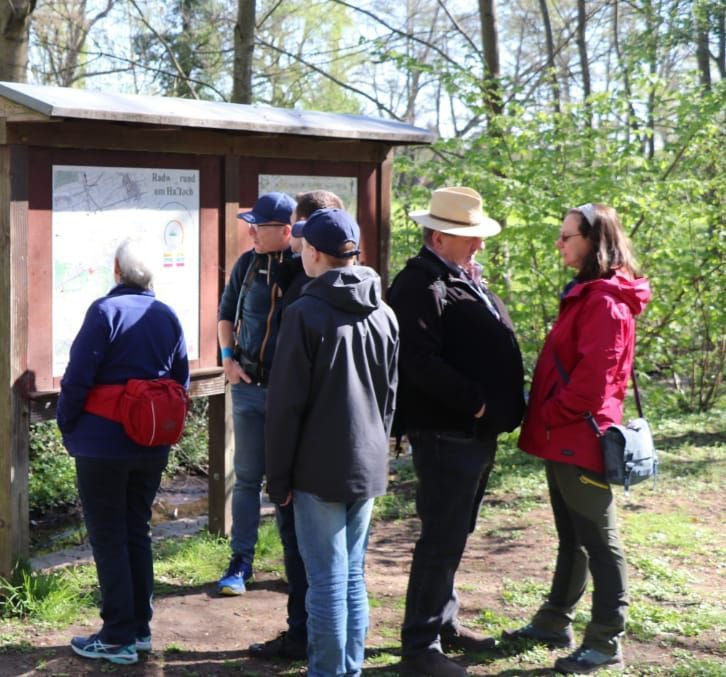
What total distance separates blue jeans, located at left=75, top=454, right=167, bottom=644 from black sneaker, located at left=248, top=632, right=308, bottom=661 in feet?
1.65

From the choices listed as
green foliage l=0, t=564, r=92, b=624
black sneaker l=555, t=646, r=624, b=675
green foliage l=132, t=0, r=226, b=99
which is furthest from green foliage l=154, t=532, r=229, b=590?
green foliage l=132, t=0, r=226, b=99

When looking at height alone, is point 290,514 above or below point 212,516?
above

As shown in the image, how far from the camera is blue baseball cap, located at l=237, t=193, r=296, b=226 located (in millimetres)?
4883

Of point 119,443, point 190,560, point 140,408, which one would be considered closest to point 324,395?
point 140,408

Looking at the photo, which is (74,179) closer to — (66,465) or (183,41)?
(66,465)

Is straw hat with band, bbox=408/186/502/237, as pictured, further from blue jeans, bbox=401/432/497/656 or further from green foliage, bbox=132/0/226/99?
green foliage, bbox=132/0/226/99

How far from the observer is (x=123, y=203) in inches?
209

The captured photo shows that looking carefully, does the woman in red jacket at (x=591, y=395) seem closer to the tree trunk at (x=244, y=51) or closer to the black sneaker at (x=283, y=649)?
the black sneaker at (x=283, y=649)

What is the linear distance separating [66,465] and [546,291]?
13.4ft

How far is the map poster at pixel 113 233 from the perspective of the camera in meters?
5.04

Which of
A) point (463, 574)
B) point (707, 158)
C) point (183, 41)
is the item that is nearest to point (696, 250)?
point (707, 158)

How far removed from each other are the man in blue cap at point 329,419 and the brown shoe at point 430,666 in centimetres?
51

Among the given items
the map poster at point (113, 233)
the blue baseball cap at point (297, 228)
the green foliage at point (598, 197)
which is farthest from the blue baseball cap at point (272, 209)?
→ the green foliage at point (598, 197)

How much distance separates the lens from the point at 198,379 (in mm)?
5801
